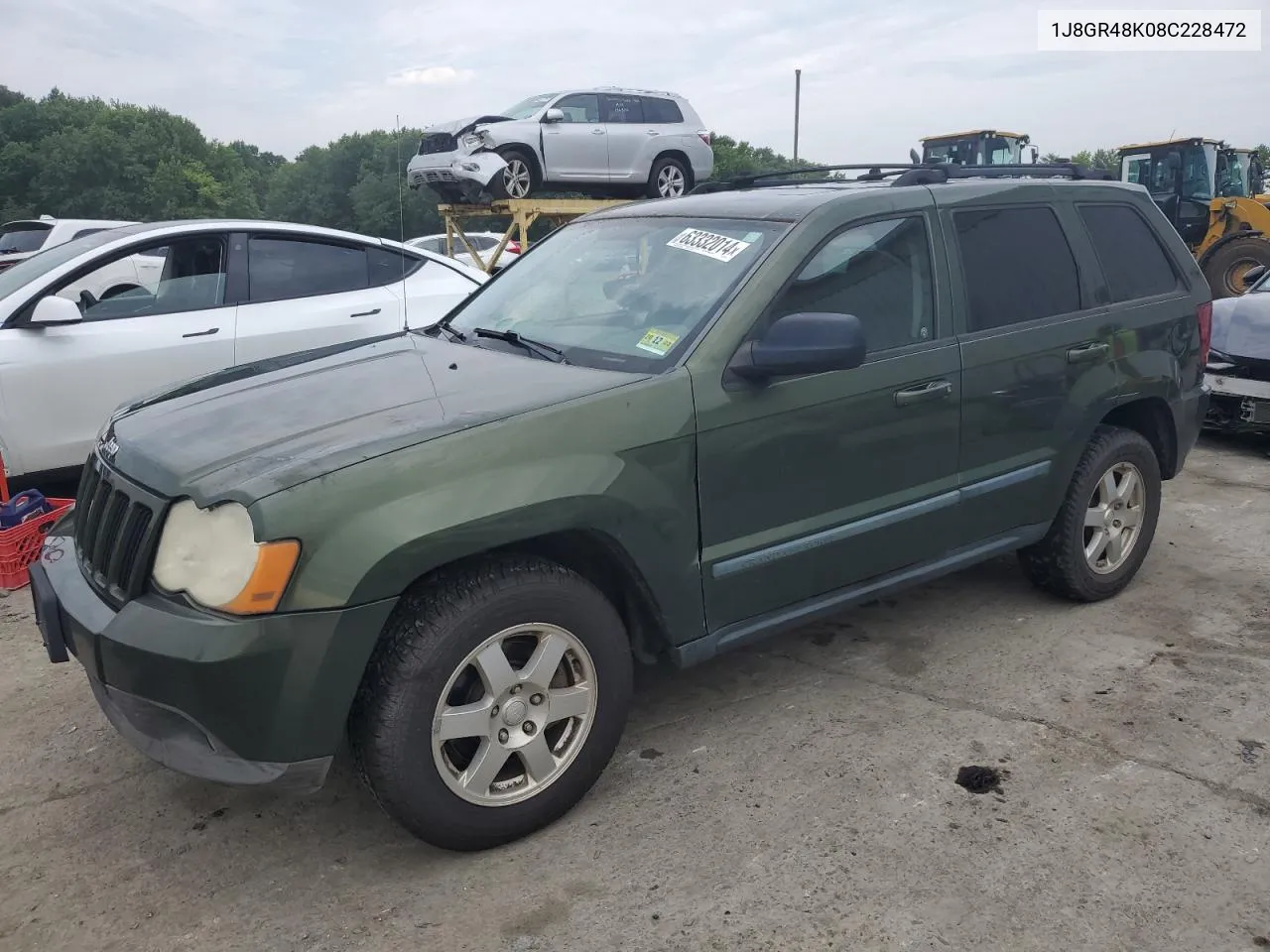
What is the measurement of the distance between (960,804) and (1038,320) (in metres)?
1.88

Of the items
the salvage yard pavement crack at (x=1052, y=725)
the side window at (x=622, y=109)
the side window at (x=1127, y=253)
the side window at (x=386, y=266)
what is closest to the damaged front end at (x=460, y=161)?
the side window at (x=622, y=109)

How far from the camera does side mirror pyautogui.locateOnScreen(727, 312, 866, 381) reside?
2.89 m

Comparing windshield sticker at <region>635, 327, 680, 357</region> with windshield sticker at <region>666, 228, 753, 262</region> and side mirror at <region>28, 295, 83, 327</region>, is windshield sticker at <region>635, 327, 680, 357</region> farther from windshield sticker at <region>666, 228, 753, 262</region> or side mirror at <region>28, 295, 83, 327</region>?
side mirror at <region>28, 295, 83, 327</region>

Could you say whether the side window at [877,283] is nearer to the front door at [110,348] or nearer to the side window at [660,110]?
the front door at [110,348]

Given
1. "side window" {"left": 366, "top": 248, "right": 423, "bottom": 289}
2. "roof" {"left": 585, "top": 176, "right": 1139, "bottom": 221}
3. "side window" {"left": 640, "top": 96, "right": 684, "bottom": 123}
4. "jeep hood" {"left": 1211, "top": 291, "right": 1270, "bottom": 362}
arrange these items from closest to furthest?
1. "roof" {"left": 585, "top": 176, "right": 1139, "bottom": 221}
2. "side window" {"left": 366, "top": 248, "right": 423, "bottom": 289}
3. "jeep hood" {"left": 1211, "top": 291, "right": 1270, "bottom": 362}
4. "side window" {"left": 640, "top": 96, "right": 684, "bottom": 123}

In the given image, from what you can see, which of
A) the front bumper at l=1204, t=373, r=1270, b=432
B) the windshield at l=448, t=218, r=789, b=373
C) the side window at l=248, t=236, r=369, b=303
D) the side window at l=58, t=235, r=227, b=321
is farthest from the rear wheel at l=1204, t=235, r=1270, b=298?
the side window at l=58, t=235, r=227, b=321

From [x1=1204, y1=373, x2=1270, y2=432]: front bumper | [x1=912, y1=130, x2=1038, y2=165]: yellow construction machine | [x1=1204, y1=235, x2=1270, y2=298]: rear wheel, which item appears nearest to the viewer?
[x1=1204, y1=373, x2=1270, y2=432]: front bumper

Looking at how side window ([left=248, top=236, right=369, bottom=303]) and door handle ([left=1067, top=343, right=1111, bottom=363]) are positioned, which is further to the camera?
side window ([left=248, top=236, right=369, bottom=303])

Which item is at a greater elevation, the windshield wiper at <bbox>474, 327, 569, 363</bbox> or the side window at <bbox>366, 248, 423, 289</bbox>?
the side window at <bbox>366, 248, 423, 289</bbox>

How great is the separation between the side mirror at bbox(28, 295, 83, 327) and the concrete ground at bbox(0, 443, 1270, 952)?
2.07 meters

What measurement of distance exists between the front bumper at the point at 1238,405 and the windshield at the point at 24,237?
10613 millimetres

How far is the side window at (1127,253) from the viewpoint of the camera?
415 centimetres

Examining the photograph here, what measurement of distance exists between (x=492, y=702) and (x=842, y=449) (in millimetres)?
1369

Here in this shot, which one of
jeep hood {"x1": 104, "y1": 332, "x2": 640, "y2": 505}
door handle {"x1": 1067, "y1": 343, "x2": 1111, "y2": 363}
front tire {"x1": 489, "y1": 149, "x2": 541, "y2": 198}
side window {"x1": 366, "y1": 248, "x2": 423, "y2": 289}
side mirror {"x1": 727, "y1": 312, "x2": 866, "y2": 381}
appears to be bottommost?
door handle {"x1": 1067, "y1": 343, "x2": 1111, "y2": 363}
